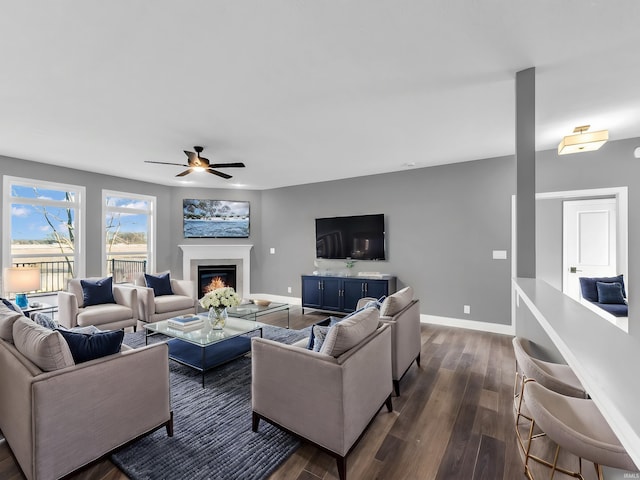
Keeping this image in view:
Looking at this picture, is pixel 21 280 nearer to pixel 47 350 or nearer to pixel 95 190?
pixel 95 190

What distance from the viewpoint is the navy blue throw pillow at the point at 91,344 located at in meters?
1.75

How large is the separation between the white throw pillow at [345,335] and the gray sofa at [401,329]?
55 centimetres

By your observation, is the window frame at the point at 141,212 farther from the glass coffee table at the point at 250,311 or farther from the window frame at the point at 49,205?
the glass coffee table at the point at 250,311

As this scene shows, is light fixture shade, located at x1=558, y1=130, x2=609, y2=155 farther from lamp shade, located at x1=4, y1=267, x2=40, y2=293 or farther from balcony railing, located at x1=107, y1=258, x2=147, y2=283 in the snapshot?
balcony railing, located at x1=107, y1=258, x2=147, y2=283

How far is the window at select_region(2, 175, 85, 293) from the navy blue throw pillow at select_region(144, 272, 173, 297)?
1201 millimetres

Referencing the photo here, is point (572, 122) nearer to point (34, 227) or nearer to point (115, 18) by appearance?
point (115, 18)

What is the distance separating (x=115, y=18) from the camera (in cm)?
165

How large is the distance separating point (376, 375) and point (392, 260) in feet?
10.8

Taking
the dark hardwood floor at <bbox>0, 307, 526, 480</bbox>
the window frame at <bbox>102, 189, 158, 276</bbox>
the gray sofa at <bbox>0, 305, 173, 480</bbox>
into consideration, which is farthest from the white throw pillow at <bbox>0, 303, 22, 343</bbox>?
the window frame at <bbox>102, 189, 158, 276</bbox>

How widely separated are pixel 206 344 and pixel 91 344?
1122 millimetres

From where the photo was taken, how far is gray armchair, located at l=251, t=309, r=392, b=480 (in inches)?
67.9

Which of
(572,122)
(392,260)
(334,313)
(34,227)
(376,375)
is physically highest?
(572,122)

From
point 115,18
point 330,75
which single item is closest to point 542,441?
point 330,75

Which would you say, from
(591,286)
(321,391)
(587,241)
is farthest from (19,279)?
(587,241)
